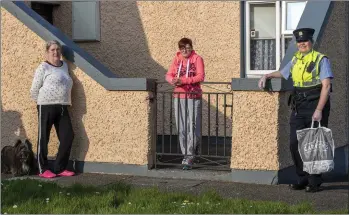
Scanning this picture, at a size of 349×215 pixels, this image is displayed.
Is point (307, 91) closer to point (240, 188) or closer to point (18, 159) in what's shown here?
point (240, 188)

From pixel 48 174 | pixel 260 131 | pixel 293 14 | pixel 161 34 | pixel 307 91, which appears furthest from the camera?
pixel 161 34

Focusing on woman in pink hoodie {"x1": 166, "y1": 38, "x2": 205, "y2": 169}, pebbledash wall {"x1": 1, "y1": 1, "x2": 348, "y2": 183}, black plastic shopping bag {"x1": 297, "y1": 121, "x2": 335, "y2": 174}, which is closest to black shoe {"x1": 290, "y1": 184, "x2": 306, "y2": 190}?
black plastic shopping bag {"x1": 297, "y1": 121, "x2": 335, "y2": 174}

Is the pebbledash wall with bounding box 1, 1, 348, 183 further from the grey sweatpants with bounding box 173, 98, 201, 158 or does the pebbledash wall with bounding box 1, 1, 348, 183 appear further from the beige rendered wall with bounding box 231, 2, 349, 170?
the grey sweatpants with bounding box 173, 98, 201, 158

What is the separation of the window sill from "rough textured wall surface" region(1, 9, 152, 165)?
46.2 inches

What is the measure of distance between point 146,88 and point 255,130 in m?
1.42

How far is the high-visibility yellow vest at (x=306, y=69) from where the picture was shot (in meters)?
8.04

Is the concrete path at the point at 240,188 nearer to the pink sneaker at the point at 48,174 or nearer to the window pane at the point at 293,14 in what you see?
the pink sneaker at the point at 48,174

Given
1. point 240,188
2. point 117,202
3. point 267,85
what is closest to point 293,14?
point 267,85

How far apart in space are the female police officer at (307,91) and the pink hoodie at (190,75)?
1164mm

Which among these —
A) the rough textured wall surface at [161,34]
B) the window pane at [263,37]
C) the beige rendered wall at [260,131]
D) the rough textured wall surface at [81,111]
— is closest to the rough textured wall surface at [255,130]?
the beige rendered wall at [260,131]

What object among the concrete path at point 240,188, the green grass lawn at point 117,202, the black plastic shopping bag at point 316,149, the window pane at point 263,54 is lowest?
the concrete path at point 240,188

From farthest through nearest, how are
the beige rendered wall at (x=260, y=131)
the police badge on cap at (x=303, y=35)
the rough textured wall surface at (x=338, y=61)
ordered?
the rough textured wall surface at (x=338, y=61)
the beige rendered wall at (x=260, y=131)
the police badge on cap at (x=303, y=35)

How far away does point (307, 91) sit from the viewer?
320 inches

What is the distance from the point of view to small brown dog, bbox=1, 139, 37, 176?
9461mm
